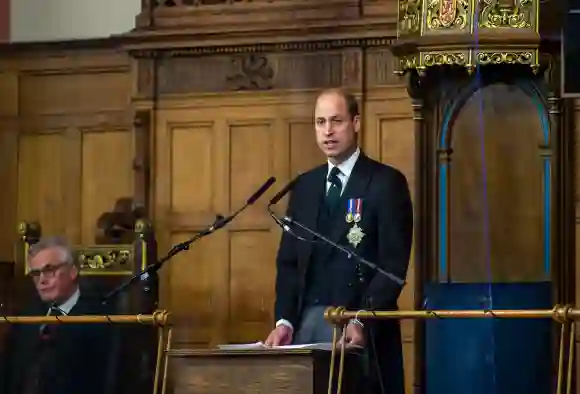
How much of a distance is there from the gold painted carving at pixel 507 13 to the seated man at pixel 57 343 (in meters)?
2.43

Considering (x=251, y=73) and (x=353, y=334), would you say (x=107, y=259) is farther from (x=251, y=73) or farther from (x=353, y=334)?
(x=353, y=334)

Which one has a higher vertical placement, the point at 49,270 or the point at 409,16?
the point at 409,16

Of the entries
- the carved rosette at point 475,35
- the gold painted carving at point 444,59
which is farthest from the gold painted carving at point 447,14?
the gold painted carving at point 444,59

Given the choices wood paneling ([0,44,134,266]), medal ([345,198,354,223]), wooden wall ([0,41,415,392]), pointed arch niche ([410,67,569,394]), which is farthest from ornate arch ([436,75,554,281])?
wood paneling ([0,44,134,266])

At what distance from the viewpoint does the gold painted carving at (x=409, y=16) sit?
8.18 metres

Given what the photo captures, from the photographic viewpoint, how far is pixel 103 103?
32.3 ft

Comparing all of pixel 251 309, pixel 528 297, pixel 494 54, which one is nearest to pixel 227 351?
pixel 528 297

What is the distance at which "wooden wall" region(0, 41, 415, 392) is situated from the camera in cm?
926

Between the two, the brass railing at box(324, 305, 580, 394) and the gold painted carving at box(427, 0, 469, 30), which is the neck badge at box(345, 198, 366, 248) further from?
the gold painted carving at box(427, 0, 469, 30)

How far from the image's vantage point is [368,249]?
6664 millimetres

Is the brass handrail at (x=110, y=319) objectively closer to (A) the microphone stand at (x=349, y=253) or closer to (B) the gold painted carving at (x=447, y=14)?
(A) the microphone stand at (x=349, y=253)

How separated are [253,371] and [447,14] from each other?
280cm

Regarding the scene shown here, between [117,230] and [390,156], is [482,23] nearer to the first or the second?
[390,156]

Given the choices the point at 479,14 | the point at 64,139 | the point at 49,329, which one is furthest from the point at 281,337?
the point at 64,139
